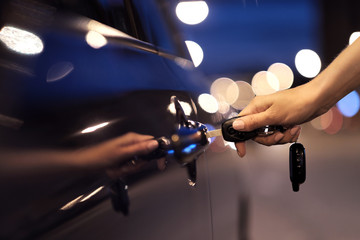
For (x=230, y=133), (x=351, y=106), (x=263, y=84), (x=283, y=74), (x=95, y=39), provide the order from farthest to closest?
(x=351, y=106) → (x=283, y=74) → (x=263, y=84) → (x=230, y=133) → (x=95, y=39)

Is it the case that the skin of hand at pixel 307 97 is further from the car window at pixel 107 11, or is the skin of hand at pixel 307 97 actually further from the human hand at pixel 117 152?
the human hand at pixel 117 152

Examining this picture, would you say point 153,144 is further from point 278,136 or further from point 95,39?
point 278,136

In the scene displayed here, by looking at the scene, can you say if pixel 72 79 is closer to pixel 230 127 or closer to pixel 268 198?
pixel 230 127

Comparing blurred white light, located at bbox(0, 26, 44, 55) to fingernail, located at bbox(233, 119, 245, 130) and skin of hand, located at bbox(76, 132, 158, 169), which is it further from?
fingernail, located at bbox(233, 119, 245, 130)

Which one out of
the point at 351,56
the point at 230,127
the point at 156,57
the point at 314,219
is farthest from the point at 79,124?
the point at 314,219

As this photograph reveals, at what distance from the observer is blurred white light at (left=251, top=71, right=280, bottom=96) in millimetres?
1998

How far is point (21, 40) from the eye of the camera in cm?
35

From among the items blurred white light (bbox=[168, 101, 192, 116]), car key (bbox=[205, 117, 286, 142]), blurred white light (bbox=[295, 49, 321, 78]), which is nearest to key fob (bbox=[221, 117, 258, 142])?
car key (bbox=[205, 117, 286, 142])

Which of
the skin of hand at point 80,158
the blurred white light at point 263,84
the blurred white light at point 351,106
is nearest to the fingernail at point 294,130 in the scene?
the skin of hand at point 80,158

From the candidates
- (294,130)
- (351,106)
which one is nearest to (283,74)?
(294,130)

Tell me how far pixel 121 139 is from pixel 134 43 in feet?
0.82

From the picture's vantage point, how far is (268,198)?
1.94 m

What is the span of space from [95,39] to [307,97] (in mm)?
647

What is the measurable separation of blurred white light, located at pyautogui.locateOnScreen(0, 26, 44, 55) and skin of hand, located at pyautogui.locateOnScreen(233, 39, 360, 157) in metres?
0.59
